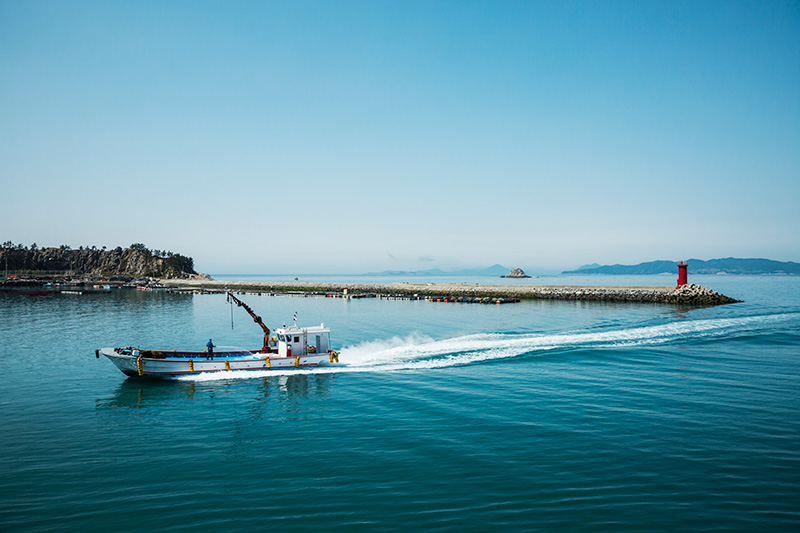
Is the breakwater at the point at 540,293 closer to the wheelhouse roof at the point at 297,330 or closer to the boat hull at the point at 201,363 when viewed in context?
the wheelhouse roof at the point at 297,330

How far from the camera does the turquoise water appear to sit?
1280cm

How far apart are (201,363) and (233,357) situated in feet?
8.12

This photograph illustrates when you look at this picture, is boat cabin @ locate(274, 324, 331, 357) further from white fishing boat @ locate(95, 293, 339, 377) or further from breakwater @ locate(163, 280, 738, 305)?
breakwater @ locate(163, 280, 738, 305)

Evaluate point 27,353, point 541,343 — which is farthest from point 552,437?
point 27,353

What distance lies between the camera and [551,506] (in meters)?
12.9

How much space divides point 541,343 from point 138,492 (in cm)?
3292

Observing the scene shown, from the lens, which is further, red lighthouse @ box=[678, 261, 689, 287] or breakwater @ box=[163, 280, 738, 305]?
red lighthouse @ box=[678, 261, 689, 287]

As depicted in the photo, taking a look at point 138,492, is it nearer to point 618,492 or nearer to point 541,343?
point 618,492

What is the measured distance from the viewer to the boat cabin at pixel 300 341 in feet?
107

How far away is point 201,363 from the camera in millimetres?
30047

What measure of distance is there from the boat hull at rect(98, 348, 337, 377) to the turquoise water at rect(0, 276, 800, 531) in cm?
89

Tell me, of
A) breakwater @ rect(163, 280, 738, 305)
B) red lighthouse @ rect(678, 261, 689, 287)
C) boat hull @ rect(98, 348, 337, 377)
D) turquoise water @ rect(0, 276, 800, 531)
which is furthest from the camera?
red lighthouse @ rect(678, 261, 689, 287)

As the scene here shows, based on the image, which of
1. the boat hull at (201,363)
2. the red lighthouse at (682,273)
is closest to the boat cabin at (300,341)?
the boat hull at (201,363)

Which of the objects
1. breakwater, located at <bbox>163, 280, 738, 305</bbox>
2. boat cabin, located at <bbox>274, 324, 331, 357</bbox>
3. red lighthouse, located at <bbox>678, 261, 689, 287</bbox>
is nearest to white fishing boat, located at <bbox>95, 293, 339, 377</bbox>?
boat cabin, located at <bbox>274, 324, 331, 357</bbox>
